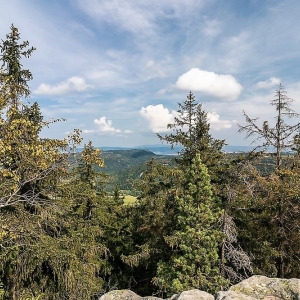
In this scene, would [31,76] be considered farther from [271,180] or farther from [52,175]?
[271,180]

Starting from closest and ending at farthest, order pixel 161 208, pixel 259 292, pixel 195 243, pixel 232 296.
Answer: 1. pixel 232 296
2. pixel 259 292
3. pixel 195 243
4. pixel 161 208

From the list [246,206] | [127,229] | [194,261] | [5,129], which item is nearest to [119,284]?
[127,229]

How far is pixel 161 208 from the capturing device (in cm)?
1574

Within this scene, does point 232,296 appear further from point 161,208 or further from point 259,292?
point 161,208

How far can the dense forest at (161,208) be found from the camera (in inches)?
324

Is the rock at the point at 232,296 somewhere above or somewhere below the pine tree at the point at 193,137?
below

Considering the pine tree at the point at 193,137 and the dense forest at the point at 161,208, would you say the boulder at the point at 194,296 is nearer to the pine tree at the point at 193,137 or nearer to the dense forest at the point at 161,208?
the dense forest at the point at 161,208

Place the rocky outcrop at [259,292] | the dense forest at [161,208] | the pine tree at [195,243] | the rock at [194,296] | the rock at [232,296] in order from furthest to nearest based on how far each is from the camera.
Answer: the pine tree at [195,243]
the dense forest at [161,208]
the rock at [194,296]
the rocky outcrop at [259,292]
the rock at [232,296]

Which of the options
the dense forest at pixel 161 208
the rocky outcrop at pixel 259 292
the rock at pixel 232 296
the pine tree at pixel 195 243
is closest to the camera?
the rock at pixel 232 296

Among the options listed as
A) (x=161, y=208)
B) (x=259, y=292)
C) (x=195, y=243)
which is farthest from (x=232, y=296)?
(x=161, y=208)

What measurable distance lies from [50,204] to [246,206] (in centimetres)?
1063

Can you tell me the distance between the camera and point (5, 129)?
7.11 metres

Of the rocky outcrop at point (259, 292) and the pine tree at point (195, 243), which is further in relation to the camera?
the pine tree at point (195, 243)

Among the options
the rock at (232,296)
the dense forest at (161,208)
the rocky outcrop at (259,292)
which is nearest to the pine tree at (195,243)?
the dense forest at (161,208)
